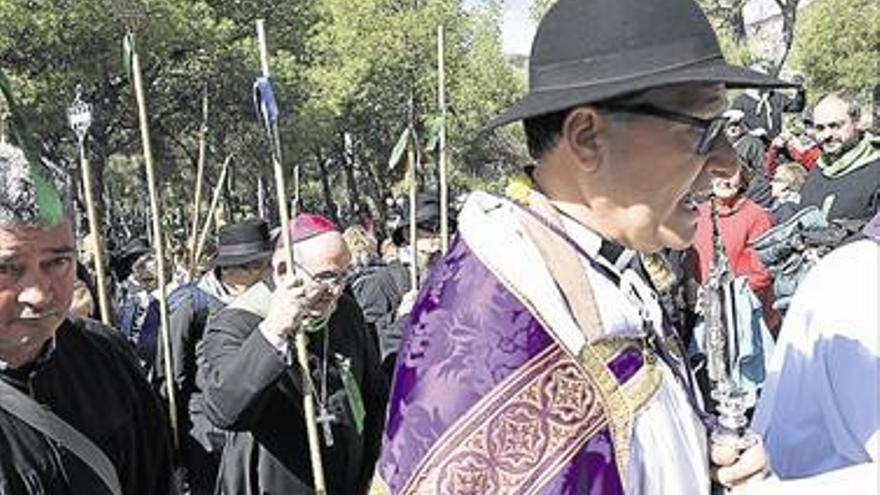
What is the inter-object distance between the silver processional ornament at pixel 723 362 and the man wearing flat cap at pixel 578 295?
0.04 m

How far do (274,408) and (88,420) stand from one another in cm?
148

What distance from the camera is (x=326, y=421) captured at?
15.4 ft

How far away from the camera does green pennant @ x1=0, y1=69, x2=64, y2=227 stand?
3002 mm

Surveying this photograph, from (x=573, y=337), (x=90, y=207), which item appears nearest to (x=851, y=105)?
(x=90, y=207)

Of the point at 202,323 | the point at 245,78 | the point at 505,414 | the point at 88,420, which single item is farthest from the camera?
the point at 245,78

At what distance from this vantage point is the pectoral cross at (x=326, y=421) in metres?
4.70

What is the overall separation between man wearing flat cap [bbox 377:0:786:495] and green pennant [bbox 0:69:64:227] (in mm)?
1121

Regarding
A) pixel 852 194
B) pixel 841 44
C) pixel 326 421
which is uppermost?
pixel 852 194

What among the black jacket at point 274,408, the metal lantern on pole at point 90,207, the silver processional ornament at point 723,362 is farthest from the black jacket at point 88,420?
the silver processional ornament at point 723,362

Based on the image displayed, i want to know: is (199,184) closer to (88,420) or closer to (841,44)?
(88,420)

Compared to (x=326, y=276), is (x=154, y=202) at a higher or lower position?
higher

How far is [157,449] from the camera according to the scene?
3.56 m

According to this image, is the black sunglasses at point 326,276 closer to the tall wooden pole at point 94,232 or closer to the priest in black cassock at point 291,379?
the priest in black cassock at point 291,379

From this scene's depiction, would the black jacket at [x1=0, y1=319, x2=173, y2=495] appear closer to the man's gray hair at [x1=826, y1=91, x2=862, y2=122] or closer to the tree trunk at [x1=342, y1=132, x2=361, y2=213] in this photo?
the man's gray hair at [x1=826, y1=91, x2=862, y2=122]
